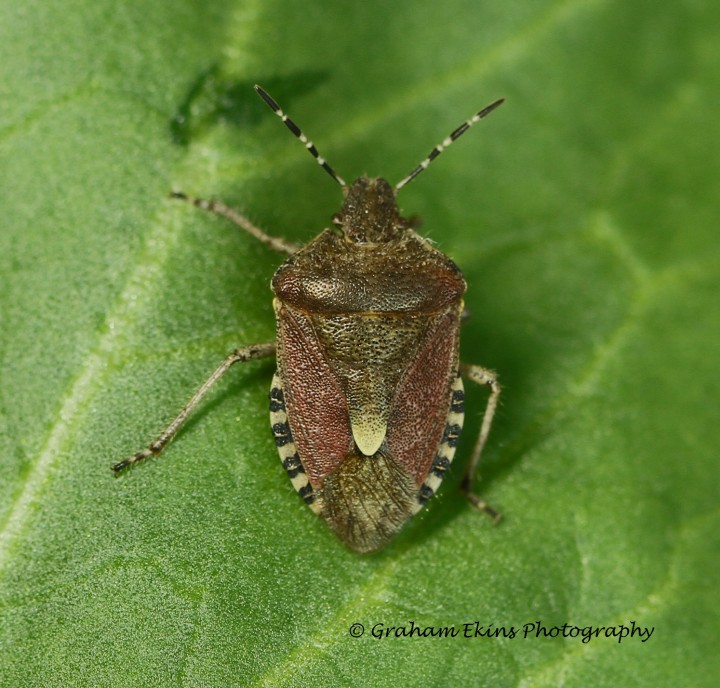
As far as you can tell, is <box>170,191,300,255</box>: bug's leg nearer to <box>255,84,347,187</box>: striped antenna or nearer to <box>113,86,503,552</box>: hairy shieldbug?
<box>113,86,503,552</box>: hairy shieldbug

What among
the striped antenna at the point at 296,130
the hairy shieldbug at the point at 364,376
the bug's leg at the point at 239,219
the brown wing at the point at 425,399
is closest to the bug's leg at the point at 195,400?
the hairy shieldbug at the point at 364,376

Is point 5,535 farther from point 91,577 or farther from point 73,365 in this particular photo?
point 73,365

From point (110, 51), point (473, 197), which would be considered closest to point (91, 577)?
point (110, 51)

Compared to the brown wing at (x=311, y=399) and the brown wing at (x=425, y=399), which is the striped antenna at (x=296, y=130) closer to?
the brown wing at (x=311, y=399)

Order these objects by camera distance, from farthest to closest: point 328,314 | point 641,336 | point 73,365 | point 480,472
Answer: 1. point 641,336
2. point 480,472
3. point 328,314
4. point 73,365

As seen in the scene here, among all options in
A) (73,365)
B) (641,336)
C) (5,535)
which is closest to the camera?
(5,535)

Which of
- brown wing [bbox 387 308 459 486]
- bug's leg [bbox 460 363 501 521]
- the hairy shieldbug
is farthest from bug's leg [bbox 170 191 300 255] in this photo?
bug's leg [bbox 460 363 501 521]

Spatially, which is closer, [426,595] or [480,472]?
[426,595]
